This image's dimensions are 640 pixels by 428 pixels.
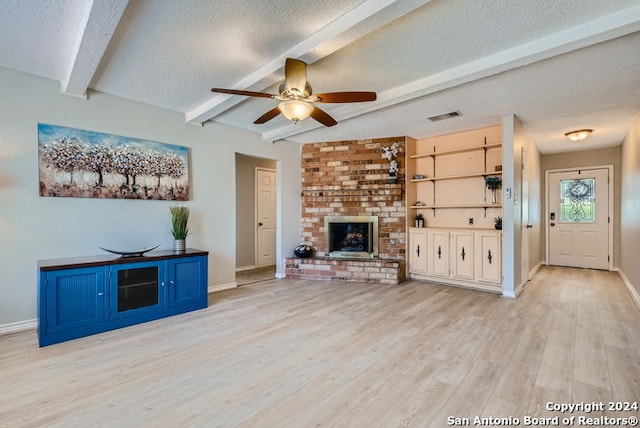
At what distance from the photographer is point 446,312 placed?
10.9ft

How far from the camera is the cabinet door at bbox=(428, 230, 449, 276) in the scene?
183 inches

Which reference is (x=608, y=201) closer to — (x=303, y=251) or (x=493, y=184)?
(x=493, y=184)

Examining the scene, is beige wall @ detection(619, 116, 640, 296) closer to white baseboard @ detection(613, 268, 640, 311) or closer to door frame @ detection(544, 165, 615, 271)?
white baseboard @ detection(613, 268, 640, 311)

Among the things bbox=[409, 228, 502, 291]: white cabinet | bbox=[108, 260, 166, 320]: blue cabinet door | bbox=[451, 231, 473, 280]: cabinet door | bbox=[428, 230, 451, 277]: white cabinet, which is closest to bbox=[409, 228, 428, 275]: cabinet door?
bbox=[409, 228, 502, 291]: white cabinet

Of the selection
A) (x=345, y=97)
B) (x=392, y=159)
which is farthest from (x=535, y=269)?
(x=345, y=97)

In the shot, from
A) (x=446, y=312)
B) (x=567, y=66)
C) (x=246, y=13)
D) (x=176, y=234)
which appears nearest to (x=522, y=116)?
(x=567, y=66)

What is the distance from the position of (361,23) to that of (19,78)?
10.8 feet

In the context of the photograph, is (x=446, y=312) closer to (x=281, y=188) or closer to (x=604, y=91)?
(x=604, y=91)

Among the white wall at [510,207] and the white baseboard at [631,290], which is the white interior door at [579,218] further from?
the white wall at [510,207]

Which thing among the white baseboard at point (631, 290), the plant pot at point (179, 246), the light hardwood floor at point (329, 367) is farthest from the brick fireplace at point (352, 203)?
the white baseboard at point (631, 290)

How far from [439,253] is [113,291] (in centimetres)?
437

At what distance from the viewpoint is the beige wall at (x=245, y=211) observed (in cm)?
603

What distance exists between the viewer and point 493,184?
448 centimetres

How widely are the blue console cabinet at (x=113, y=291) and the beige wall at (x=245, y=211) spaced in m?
2.50
